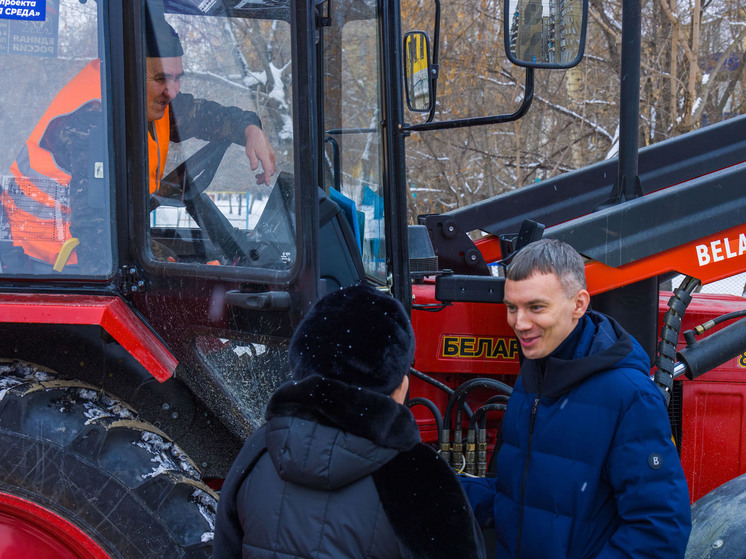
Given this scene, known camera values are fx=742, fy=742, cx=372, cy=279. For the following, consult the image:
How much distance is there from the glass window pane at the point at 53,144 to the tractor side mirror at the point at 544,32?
47.5 inches

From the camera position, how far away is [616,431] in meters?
1.66

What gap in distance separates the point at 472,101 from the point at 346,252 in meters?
10.1

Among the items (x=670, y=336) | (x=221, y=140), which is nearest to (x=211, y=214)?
(x=221, y=140)

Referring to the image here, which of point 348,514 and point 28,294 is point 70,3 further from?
point 348,514

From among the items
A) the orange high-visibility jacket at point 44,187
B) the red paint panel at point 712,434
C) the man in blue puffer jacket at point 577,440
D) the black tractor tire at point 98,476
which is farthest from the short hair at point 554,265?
the red paint panel at point 712,434

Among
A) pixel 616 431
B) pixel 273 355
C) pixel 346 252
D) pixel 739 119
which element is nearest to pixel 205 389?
pixel 273 355

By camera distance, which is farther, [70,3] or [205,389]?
[205,389]

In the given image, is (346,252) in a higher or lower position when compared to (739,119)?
lower

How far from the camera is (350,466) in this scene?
129 cm

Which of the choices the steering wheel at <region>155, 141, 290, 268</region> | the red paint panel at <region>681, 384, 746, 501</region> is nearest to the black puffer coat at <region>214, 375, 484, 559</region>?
the steering wheel at <region>155, 141, 290, 268</region>

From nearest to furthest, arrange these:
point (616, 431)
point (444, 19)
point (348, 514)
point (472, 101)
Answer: point (348, 514) → point (616, 431) → point (444, 19) → point (472, 101)

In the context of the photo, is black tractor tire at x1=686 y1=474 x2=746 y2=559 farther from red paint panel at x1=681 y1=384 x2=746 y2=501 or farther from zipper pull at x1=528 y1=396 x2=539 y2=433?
zipper pull at x1=528 y1=396 x2=539 y2=433

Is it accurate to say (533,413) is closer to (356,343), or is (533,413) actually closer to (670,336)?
(356,343)

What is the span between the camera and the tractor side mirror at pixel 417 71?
105 inches
